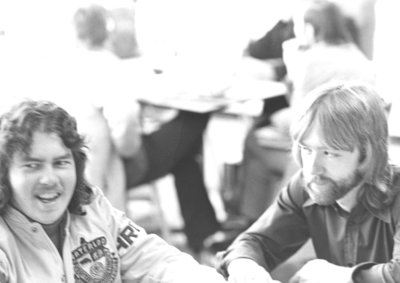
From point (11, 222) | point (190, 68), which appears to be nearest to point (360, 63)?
point (190, 68)

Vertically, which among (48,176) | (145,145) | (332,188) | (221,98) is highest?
(48,176)

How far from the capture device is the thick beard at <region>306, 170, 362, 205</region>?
161cm

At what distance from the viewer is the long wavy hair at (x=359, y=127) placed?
159 cm

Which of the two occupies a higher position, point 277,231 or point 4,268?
point 4,268

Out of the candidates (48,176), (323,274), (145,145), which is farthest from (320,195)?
(145,145)

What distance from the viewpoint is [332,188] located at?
5.28 feet

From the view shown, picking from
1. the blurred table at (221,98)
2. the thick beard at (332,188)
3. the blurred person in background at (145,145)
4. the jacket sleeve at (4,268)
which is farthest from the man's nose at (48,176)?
the blurred table at (221,98)

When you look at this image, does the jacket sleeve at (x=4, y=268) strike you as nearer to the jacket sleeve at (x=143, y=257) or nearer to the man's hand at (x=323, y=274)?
the jacket sleeve at (x=143, y=257)

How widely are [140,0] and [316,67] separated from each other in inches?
82.0

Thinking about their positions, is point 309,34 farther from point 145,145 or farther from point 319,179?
point 319,179

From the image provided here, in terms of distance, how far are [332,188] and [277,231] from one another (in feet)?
0.77

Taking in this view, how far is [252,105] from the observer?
4.33 m

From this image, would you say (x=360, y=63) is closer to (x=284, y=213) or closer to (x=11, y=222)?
(x=284, y=213)

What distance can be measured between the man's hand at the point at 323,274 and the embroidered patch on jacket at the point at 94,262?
0.42 meters
